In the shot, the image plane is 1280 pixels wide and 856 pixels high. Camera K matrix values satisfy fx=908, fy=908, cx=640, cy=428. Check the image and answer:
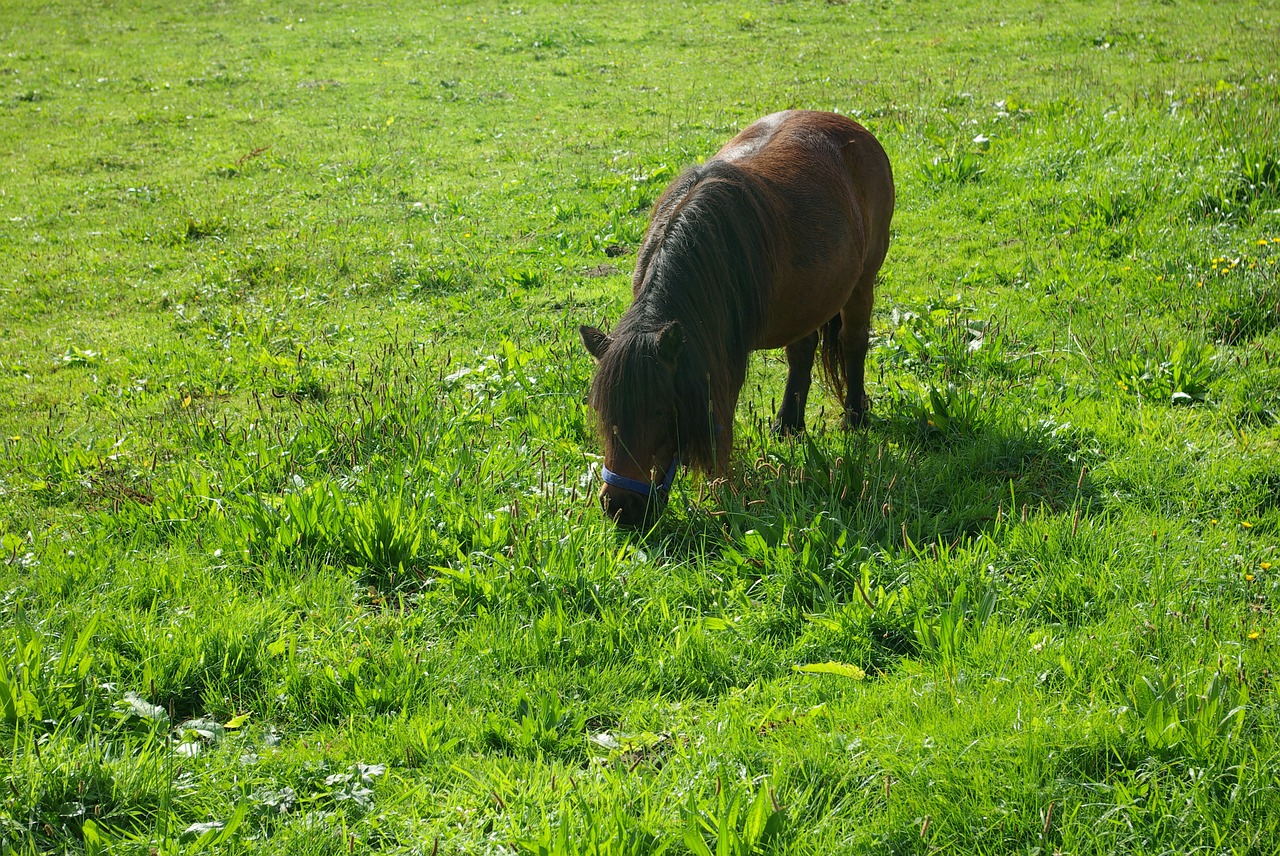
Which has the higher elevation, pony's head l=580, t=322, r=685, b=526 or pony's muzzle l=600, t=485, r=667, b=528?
pony's head l=580, t=322, r=685, b=526

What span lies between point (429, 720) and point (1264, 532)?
11.5 ft

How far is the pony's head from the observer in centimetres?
388

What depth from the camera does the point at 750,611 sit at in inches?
141

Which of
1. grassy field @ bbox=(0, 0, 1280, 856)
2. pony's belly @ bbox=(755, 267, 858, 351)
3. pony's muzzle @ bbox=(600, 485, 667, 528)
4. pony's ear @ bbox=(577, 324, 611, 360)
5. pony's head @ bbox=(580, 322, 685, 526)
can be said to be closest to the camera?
grassy field @ bbox=(0, 0, 1280, 856)

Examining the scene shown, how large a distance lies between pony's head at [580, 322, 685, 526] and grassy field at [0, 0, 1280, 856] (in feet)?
0.68

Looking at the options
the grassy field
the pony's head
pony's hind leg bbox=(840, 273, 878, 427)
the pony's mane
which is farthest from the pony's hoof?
the pony's head

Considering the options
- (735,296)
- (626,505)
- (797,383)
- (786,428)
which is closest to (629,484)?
(626,505)

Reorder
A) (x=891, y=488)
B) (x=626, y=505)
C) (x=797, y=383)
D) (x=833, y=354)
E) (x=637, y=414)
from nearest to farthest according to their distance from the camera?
(x=637, y=414) < (x=626, y=505) < (x=891, y=488) < (x=797, y=383) < (x=833, y=354)

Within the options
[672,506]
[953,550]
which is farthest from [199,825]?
[953,550]

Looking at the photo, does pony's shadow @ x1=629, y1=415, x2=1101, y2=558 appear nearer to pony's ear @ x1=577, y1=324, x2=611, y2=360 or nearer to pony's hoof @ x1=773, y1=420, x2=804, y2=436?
pony's hoof @ x1=773, y1=420, x2=804, y2=436

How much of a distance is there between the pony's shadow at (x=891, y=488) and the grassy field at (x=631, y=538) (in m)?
0.03

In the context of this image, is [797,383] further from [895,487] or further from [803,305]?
[895,487]

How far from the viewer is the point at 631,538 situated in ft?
13.2

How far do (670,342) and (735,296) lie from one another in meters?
0.73
